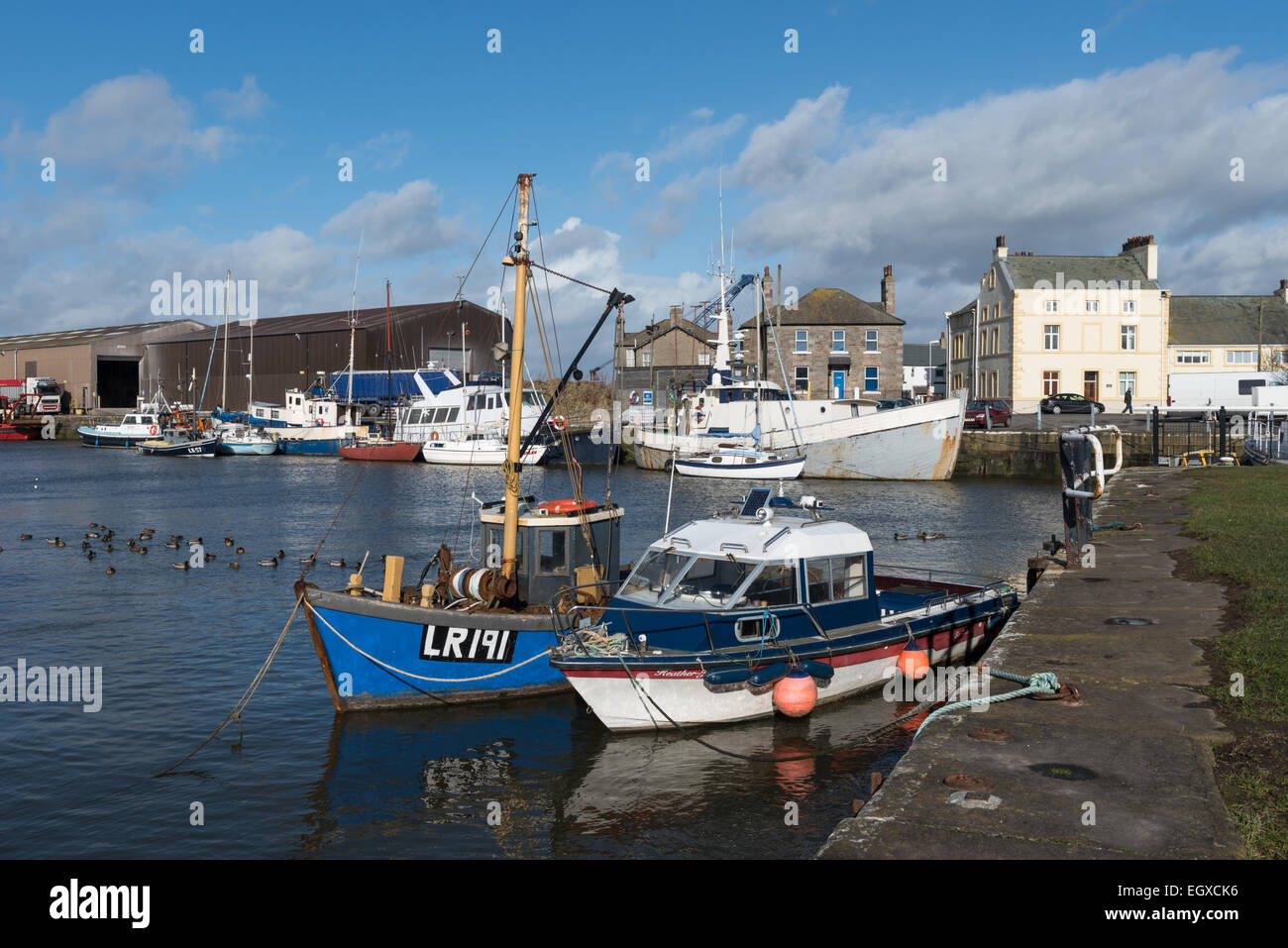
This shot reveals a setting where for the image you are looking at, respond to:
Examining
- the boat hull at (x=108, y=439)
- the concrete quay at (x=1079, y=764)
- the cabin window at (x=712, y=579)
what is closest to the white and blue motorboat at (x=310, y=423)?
the boat hull at (x=108, y=439)

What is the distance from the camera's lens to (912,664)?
16453 mm

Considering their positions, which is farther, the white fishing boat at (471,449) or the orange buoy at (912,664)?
the white fishing boat at (471,449)

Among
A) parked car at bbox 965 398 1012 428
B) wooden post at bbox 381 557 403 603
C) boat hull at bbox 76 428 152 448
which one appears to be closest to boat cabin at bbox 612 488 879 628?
wooden post at bbox 381 557 403 603

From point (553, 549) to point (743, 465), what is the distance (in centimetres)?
3716

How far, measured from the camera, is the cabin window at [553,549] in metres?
17.0

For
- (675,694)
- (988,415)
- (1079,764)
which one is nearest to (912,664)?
(675,694)

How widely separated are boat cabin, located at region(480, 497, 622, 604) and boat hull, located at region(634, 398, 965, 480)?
35.8 m

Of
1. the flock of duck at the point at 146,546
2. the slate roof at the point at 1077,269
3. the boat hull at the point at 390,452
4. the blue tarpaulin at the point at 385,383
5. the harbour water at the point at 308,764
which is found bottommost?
the harbour water at the point at 308,764

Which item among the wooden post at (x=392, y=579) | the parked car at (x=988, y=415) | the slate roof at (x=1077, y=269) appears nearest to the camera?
the wooden post at (x=392, y=579)

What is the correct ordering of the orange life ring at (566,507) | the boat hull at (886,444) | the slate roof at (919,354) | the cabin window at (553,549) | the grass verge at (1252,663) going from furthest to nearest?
the slate roof at (919,354)
the boat hull at (886,444)
the orange life ring at (566,507)
the cabin window at (553,549)
the grass verge at (1252,663)

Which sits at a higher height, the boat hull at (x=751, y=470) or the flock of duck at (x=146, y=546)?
the boat hull at (x=751, y=470)

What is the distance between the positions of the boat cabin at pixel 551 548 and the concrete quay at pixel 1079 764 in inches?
269

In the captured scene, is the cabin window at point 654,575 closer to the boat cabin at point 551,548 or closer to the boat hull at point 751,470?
Result: the boat cabin at point 551,548

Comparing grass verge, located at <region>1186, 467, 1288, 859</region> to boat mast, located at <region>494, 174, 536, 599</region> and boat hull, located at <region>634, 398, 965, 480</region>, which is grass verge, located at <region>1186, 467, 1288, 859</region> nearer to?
boat mast, located at <region>494, 174, 536, 599</region>
